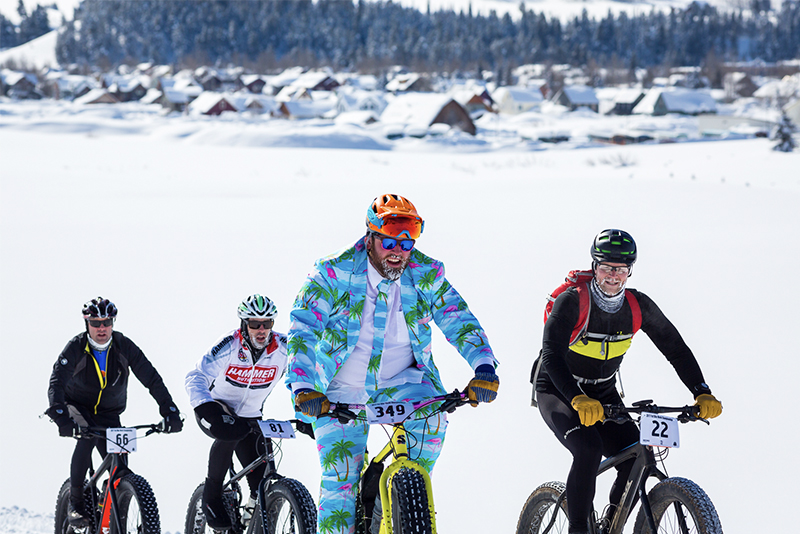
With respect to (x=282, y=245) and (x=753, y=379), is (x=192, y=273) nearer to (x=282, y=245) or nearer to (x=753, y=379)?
(x=282, y=245)

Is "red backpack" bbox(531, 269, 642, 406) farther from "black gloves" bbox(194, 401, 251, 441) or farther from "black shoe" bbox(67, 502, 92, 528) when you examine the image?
"black shoe" bbox(67, 502, 92, 528)

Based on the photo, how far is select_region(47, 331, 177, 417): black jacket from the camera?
5.18 meters

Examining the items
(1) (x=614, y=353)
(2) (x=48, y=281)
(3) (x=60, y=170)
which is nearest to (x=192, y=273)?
(2) (x=48, y=281)

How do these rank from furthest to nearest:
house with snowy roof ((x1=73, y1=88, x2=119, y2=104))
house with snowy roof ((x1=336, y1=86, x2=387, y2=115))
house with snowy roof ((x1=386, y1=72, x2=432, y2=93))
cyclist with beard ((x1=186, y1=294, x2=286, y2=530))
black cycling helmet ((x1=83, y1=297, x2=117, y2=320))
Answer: house with snowy roof ((x1=386, y1=72, x2=432, y2=93)), house with snowy roof ((x1=73, y1=88, x2=119, y2=104)), house with snowy roof ((x1=336, y1=86, x2=387, y2=115)), black cycling helmet ((x1=83, y1=297, x2=117, y2=320)), cyclist with beard ((x1=186, y1=294, x2=286, y2=530))

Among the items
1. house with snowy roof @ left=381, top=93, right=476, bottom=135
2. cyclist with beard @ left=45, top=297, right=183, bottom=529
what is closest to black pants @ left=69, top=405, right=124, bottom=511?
cyclist with beard @ left=45, top=297, right=183, bottom=529

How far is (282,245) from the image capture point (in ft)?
59.2

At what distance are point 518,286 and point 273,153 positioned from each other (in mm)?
32000

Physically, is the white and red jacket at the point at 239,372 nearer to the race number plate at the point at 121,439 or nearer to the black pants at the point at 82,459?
the race number plate at the point at 121,439

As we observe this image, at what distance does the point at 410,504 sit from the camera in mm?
3555

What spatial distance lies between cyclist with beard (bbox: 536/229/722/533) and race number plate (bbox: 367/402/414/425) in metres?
0.73

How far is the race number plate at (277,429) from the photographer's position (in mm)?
4430

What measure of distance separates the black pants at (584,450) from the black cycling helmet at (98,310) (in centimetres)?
270

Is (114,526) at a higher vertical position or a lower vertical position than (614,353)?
lower

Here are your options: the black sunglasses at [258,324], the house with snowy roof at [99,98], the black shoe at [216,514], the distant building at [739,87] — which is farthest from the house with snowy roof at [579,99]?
the black shoe at [216,514]
